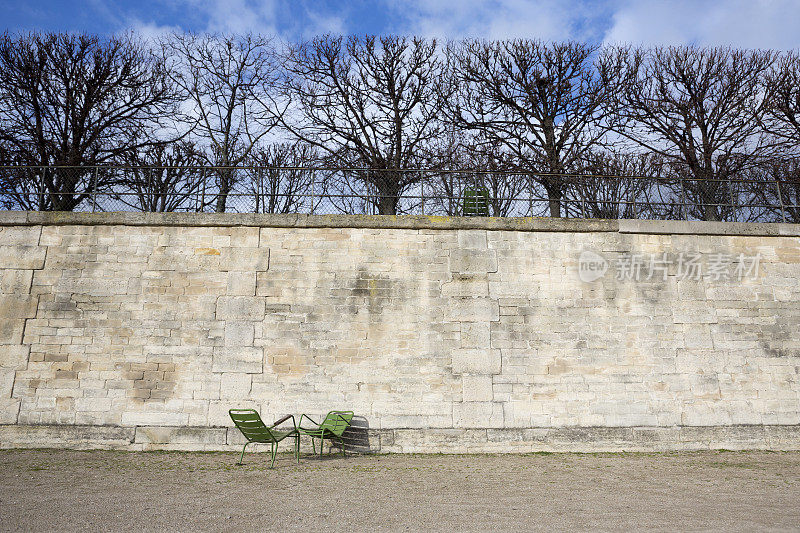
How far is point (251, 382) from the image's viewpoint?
25.0 ft

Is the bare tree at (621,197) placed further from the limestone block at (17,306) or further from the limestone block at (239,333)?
the limestone block at (17,306)

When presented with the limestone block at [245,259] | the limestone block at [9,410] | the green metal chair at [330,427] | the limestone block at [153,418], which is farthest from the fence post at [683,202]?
the limestone block at [9,410]

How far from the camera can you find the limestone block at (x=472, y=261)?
8.17 metres

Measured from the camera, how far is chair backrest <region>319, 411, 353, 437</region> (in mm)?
6934

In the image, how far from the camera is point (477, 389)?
7.70 metres

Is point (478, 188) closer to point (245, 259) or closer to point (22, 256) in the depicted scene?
point (245, 259)

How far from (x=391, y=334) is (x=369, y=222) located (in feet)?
5.89

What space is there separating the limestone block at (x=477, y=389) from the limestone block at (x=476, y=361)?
0.33ft

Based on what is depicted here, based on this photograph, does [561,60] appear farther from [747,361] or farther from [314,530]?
[314,530]

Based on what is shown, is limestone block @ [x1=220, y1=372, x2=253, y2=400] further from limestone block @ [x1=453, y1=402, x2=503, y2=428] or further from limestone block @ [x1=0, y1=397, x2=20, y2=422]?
limestone block @ [x1=453, y1=402, x2=503, y2=428]

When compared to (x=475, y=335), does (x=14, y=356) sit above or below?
below

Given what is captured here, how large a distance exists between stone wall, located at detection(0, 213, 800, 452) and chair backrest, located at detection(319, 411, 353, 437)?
243 millimetres

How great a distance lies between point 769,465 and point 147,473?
304 inches

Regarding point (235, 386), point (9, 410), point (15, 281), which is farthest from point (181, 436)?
point (15, 281)
